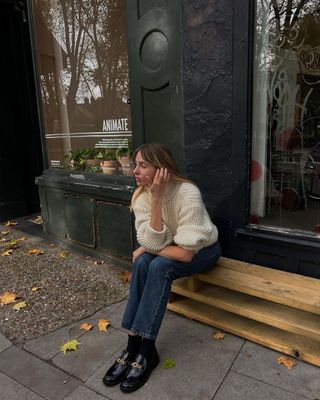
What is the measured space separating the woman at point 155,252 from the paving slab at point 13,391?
43cm

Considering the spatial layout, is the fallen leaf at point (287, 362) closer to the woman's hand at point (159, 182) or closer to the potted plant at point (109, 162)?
the woman's hand at point (159, 182)

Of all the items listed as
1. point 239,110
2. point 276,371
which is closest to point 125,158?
point 239,110

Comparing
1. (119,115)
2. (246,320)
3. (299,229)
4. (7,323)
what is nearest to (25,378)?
(7,323)

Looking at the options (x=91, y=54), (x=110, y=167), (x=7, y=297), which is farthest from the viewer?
(x=91, y=54)

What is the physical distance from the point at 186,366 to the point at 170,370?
104mm

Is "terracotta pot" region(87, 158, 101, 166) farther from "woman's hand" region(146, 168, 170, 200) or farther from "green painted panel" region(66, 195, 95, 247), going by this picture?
"woman's hand" region(146, 168, 170, 200)

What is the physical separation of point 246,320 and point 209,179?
42.4 inches

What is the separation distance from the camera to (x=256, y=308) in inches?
92.0

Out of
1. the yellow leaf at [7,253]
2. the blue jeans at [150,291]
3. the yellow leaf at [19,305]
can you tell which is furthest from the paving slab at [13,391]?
the yellow leaf at [7,253]

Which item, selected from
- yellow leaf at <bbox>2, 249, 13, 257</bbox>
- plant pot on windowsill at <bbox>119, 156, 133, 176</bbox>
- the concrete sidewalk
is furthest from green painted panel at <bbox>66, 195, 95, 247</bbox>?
the concrete sidewalk

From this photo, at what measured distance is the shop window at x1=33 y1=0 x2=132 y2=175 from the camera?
3.63m

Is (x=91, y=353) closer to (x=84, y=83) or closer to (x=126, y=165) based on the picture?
(x=126, y=165)

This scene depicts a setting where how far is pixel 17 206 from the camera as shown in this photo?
5691mm

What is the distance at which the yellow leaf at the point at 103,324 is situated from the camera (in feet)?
8.53
